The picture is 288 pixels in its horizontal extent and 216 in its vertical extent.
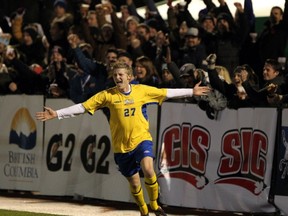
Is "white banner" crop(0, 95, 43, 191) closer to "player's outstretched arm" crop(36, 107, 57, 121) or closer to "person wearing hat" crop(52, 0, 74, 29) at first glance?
"person wearing hat" crop(52, 0, 74, 29)

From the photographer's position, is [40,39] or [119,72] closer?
[119,72]

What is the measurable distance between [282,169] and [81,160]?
4.42 meters

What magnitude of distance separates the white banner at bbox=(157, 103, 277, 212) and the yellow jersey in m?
1.73

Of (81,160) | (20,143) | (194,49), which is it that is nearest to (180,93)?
(194,49)

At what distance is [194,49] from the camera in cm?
1733

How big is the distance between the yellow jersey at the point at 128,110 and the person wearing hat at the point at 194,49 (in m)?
Result: 2.90

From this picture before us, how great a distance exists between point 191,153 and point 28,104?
13.5ft

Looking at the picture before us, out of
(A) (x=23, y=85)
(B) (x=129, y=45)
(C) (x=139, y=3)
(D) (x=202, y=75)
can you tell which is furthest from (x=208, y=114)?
(C) (x=139, y=3)

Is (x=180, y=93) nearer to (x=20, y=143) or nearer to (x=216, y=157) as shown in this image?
(x=216, y=157)

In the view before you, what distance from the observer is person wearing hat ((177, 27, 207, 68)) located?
17203 mm

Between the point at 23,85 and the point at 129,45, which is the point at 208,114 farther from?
the point at 23,85

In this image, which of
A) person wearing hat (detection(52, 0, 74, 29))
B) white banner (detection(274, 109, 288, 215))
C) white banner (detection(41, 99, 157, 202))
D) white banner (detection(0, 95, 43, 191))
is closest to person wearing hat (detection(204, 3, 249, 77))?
white banner (detection(41, 99, 157, 202))

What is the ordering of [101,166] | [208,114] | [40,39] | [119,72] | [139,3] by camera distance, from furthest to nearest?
1. [139,3]
2. [40,39]
3. [101,166]
4. [208,114]
5. [119,72]

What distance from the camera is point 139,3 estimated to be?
28.0 meters
